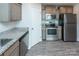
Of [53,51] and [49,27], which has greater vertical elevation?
[49,27]

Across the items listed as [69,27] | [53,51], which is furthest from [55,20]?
[53,51]

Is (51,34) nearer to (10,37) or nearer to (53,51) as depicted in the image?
(53,51)

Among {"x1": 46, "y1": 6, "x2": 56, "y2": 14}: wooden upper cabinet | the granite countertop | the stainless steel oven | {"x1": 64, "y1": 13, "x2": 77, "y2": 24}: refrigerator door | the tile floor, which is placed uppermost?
{"x1": 46, "y1": 6, "x2": 56, "y2": 14}: wooden upper cabinet

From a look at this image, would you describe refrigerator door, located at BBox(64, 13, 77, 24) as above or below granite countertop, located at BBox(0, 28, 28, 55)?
above

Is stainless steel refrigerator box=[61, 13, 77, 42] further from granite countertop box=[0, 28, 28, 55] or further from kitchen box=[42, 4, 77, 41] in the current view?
granite countertop box=[0, 28, 28, 55]

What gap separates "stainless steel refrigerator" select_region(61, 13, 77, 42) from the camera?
7.14 meters

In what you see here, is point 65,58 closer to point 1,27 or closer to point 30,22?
point 1,27

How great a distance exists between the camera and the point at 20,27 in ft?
16.0

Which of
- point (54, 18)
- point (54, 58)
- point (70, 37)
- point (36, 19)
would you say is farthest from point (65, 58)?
point (54, 18)

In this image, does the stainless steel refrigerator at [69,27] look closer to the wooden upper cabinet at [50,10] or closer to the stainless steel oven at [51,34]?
the stainless steel oven at [51,34]

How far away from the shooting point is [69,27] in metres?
7.18

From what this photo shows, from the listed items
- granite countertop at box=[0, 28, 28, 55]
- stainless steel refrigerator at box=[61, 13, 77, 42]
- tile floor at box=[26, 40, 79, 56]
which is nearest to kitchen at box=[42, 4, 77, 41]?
stainless steel refrigerator at box=[61, 13, 77, 42]

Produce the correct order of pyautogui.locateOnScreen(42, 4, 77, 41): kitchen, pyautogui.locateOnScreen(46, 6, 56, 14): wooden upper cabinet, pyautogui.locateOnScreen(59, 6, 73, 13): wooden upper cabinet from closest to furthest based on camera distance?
1. pyautogui.locateOnScreen(42, 4, 77, 41): kitchen
2. pyautogui.locateOnScreen(46, 6, 56, 14): wooden upper cabinet
3. pyautogui.locateOnScreen(59, 6, 73, 13): wooden upper cabinet

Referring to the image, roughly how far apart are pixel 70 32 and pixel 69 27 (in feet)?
0.79
